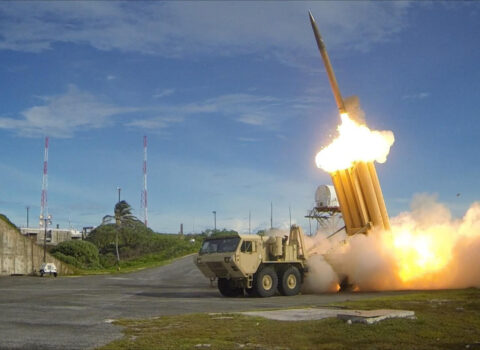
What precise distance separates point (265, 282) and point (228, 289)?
2134 mm

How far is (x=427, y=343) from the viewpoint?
34.2 feet

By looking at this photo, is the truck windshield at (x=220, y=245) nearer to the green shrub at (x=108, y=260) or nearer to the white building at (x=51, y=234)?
the green shrub at (x=108, y=260)

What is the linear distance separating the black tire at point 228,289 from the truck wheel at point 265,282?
62.9 inches

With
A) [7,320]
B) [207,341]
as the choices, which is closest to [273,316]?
[207,341]

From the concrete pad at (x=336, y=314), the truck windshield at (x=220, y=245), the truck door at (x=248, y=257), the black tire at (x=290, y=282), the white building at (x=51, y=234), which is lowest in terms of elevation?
the concrete pad at (x=336, y=314)

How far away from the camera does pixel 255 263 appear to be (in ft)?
→ 78.6

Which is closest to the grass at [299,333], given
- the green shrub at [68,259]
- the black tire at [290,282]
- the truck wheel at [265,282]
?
the truck wheel at [265,282]

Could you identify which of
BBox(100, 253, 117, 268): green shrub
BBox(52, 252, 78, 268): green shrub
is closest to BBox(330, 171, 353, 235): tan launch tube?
BBox(52, 252, 78, 268): green shrub

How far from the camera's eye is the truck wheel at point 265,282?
23.8m

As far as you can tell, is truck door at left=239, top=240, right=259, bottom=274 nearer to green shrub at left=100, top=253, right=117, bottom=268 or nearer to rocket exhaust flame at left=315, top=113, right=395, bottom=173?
rocket exhaust flame at left=315, top=113, right=395, bottom=173

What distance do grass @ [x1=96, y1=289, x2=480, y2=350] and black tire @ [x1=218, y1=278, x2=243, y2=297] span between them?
10.4 meters

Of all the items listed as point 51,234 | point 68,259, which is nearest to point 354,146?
point 68,259

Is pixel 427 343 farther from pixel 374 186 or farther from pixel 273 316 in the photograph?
pixel 374 186

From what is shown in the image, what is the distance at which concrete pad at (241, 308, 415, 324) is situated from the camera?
12.5 meters
